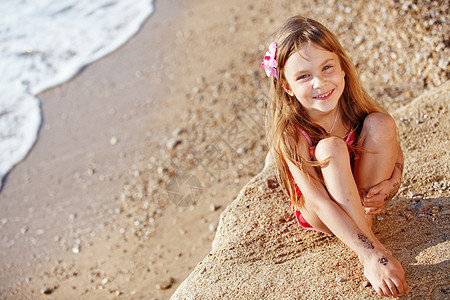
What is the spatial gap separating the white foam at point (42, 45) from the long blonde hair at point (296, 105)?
364cm

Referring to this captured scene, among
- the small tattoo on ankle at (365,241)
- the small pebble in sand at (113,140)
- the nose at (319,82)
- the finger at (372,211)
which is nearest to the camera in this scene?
the small tattoo on ankle at (365,241)

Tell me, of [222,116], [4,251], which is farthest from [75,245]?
[222,116]

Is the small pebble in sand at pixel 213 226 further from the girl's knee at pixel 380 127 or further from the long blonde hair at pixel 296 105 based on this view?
the girl's knee at pixel 380 127

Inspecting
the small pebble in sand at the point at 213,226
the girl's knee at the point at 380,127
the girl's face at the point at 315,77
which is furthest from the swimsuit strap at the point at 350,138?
the small pebble in sand at the point at 213,226

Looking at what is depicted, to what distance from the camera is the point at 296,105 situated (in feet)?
9.18

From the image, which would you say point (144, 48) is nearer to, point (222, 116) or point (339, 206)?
point (222, 116)

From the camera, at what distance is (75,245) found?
427 cm

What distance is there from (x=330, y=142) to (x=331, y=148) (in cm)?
3

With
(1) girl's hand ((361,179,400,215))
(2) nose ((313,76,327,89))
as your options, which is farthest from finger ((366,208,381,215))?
(2) nose ((313,76,327,89))

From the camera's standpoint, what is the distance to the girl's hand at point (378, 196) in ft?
8.64

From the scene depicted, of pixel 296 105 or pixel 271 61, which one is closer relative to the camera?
pixel 271 61

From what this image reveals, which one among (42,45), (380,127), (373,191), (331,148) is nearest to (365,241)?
(373,191)

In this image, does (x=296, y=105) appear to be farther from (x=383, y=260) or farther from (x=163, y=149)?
(x=163, y=149)

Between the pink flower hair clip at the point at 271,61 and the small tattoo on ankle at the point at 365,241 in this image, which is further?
the pink flower hair clip at the point at 271,61
